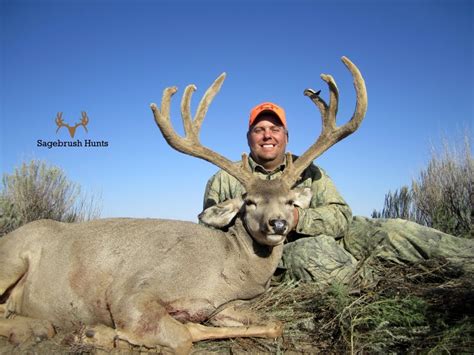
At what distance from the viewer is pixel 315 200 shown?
5238 mm

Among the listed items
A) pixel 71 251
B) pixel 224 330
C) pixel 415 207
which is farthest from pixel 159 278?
pixel 415 207

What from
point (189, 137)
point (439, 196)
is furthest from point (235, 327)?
point (439, 196)

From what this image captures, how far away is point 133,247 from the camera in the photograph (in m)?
3.96

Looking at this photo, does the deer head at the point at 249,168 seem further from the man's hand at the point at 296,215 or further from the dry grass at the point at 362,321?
the dry grass at the point at 362,321

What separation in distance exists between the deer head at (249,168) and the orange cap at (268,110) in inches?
45.7

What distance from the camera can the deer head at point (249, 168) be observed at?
3.94 meters

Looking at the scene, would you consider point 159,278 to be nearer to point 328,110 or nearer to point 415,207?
point 328,110

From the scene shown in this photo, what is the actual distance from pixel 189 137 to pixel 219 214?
93 cm

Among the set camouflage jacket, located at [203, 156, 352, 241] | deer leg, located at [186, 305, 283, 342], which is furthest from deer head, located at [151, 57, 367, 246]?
deer leg, located at [186, 305, 283, 342]

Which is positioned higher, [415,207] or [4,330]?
[415,207]

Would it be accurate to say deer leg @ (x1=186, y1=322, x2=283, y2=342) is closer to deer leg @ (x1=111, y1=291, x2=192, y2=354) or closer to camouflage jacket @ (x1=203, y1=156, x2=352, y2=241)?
deer leg @ (x1=111, y1=291, x2=192, y2=354)

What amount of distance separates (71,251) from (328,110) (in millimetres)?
3031

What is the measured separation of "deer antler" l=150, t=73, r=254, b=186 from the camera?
4359 millimetres

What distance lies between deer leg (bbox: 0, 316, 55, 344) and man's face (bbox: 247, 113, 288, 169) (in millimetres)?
3319
